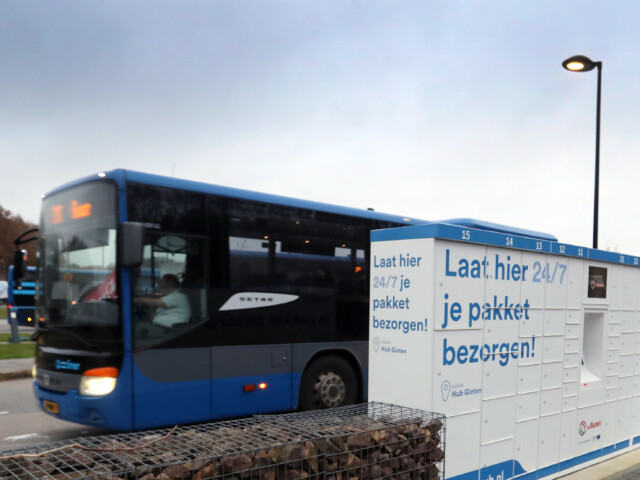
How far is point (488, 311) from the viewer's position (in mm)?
4961

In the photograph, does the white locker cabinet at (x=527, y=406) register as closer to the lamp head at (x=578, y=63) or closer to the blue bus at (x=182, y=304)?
the blue bus at (x=182, y=304)

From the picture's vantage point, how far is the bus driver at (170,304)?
22.4 ft

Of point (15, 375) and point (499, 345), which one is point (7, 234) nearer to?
point (15, 375)

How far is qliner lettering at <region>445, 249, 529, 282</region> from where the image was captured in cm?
459

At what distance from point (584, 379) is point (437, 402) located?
9.19ft

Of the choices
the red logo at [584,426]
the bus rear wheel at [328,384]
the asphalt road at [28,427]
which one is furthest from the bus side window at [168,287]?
the red logo at [584,426]

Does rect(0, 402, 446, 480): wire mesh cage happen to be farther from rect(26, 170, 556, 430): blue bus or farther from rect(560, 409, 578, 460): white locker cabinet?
rect(26, 170, 556, 430): blue bus

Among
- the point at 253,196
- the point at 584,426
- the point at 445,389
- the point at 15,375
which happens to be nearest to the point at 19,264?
the point at 253,196

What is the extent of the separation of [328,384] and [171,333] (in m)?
2.80

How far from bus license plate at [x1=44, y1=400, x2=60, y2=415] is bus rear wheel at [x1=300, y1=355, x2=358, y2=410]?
3.27m

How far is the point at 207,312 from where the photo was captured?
7277 millimetres

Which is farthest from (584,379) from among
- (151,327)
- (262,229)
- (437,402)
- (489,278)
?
(151,327)

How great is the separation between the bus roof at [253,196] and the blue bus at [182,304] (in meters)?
0.02

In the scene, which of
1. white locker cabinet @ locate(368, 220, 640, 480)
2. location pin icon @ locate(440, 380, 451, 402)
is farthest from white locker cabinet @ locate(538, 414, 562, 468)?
location pin icon @ locate(440, 380, 451, 402)
